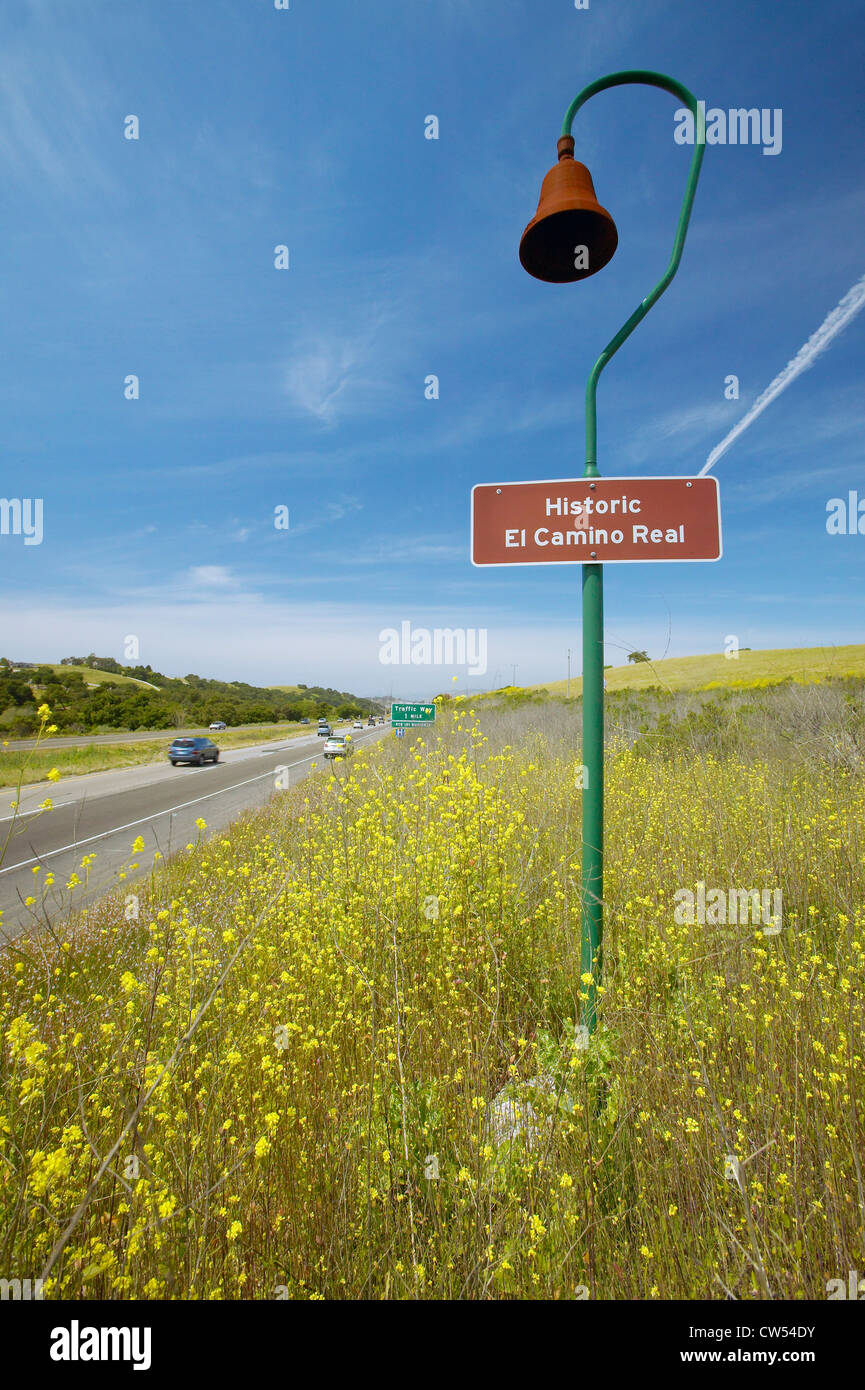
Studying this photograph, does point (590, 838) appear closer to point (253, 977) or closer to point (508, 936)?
point (508, 936)

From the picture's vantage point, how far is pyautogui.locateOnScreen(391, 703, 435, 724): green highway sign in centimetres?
1015

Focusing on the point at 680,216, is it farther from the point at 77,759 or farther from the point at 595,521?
the point at 77,759

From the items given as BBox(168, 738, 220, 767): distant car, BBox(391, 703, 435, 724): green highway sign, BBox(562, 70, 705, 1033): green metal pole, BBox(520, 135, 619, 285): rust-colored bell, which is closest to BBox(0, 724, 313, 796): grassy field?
BBox(168, 738, 220, 767): distant car

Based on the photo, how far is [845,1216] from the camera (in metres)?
1.36

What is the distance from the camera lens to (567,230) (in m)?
2.30

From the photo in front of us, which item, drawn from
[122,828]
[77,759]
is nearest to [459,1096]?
[122,828]

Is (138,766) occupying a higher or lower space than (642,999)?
lower

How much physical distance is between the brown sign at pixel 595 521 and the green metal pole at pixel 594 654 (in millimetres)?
120

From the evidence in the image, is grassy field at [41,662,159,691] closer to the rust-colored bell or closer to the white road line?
the white road line

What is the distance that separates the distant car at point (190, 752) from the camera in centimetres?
2550

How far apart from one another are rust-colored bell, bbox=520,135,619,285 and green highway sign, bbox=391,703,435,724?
26.3 feet

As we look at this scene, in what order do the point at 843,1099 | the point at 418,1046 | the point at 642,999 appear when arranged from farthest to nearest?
1. the point at 642,999
2. the point at 418,1046
3. the point at 843,1099
